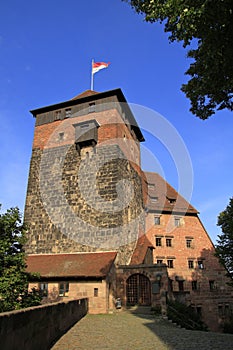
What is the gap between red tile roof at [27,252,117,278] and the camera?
19.5m

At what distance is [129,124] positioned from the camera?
32.5 meters

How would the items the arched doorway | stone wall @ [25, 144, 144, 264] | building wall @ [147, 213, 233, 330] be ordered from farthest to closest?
building wall @ [147, 213, 233, 330] < stone wall @ [25, 144, 144, 264] < the arched doorway

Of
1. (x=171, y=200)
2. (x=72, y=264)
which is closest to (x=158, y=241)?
(x=171, y=200)

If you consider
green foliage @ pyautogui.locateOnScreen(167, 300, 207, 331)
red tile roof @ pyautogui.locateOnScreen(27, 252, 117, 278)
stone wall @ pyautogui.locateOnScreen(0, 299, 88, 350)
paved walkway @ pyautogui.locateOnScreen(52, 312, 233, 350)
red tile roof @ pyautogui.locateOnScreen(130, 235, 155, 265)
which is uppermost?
red tile roof @ pyautogui.locateOnScreen(130, 235, 155, 265)

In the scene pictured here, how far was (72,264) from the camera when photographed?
2100 centimetres

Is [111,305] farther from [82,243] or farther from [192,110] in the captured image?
[192,110]

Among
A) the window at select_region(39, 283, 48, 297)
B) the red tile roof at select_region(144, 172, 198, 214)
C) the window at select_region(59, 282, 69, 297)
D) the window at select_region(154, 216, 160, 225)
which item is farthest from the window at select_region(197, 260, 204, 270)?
the window at select_region(39, 283, 48, 297)

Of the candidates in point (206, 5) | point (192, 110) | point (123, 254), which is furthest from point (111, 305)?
point (206, 5)

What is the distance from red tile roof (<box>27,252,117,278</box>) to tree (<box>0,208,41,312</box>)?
23.0 feet

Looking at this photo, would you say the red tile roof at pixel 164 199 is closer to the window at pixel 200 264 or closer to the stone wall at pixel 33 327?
the window at pixel 200 264

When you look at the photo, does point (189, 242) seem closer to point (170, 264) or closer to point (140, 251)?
point (170, 264)

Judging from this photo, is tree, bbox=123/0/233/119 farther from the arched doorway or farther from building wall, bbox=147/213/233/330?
building wall, bbox=147/213/233/330

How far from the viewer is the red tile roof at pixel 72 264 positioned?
1949 cm

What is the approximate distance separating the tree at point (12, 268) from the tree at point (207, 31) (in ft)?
31.6
